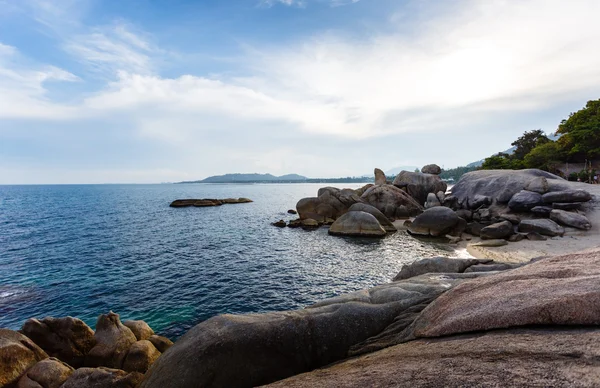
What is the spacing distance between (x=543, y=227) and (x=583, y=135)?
28316 mm

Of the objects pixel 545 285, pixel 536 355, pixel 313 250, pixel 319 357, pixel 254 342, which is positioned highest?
pixel 545 285

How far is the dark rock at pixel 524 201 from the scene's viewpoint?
26594mm

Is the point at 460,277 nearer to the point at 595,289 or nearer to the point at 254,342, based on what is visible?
the point at 595,289

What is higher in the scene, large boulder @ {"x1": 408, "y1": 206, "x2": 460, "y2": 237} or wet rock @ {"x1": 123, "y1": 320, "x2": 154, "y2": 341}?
large boulder @ {"x1": 408, "y1": 206, "x2": 460, "y2": 237}

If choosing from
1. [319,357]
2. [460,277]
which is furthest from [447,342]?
[460,277]

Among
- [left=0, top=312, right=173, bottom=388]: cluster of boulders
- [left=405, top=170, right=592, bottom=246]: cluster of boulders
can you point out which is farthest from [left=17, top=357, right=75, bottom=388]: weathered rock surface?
[left=405, top=170, right=592, bottom=246]: cluster of boulders

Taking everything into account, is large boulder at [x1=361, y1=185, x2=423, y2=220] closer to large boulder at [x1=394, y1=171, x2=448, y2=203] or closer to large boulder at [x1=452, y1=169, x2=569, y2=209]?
large boulder at [x1=394, y1=171, x2=448, y2=203]

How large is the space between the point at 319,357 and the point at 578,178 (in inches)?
2024

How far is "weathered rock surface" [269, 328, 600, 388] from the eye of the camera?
123 inches

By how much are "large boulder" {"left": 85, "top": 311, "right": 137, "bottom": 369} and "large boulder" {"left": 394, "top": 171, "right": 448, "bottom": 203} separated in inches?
1714

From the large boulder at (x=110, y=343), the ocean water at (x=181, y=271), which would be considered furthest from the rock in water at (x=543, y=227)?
the large boulder at (x=110, y=343)

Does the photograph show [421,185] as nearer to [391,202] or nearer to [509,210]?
[391,202]

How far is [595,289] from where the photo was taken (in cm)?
428

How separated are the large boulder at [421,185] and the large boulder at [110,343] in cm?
4353
